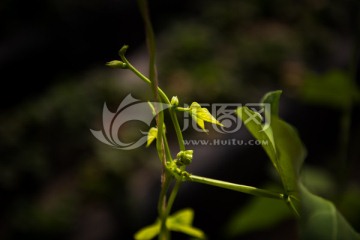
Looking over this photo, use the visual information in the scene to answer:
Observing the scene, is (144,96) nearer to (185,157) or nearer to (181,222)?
(181,222)

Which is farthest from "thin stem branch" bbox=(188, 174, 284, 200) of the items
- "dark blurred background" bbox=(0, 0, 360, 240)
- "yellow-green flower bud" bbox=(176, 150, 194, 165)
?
"dark blurred background" bbox=(0, 0, 360, 240)

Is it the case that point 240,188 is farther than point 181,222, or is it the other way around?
point 181,222

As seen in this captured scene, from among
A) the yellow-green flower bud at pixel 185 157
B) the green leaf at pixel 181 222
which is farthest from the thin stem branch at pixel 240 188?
the green leaf at pixel 181 222

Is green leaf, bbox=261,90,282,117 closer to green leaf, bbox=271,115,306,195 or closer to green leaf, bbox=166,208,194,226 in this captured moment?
green leaf, bbox=271,115,306,195

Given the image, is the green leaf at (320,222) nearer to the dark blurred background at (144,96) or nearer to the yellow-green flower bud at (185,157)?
the yellow-green flower bud at (185,157)

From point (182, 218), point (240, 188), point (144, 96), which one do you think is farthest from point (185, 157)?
point (144, 96)

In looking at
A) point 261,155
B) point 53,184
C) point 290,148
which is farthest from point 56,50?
point 290,148

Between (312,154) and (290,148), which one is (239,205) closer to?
(312,154)
